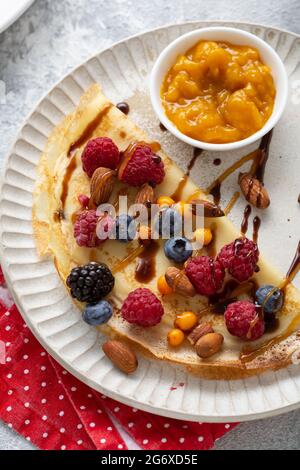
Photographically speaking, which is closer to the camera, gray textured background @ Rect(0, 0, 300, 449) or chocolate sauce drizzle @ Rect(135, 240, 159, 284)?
chocolate sauce drizzle @ Rect(135, 240, 159, 284)

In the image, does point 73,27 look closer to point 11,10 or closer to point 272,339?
point 11,10

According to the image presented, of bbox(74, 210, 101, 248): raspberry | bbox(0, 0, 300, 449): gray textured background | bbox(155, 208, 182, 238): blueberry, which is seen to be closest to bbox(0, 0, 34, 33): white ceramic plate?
bbox(0, 0, 300, 449): gray textured background

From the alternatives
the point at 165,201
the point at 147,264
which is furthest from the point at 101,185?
the point at 147,264

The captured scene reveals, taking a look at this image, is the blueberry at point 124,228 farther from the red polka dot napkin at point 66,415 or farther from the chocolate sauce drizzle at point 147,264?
the red polka dot napkin at point 66,415

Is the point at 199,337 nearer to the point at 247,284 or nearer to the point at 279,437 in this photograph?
the point at 247,284

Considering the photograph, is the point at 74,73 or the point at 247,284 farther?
the point at 74,73

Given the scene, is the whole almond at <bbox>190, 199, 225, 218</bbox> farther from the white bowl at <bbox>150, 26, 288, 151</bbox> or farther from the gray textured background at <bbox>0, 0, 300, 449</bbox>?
the gray textured background at <bbox>0, 0, 300, 449</bbox>

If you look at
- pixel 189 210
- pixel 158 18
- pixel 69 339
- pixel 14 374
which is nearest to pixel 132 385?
pixel 69 339
